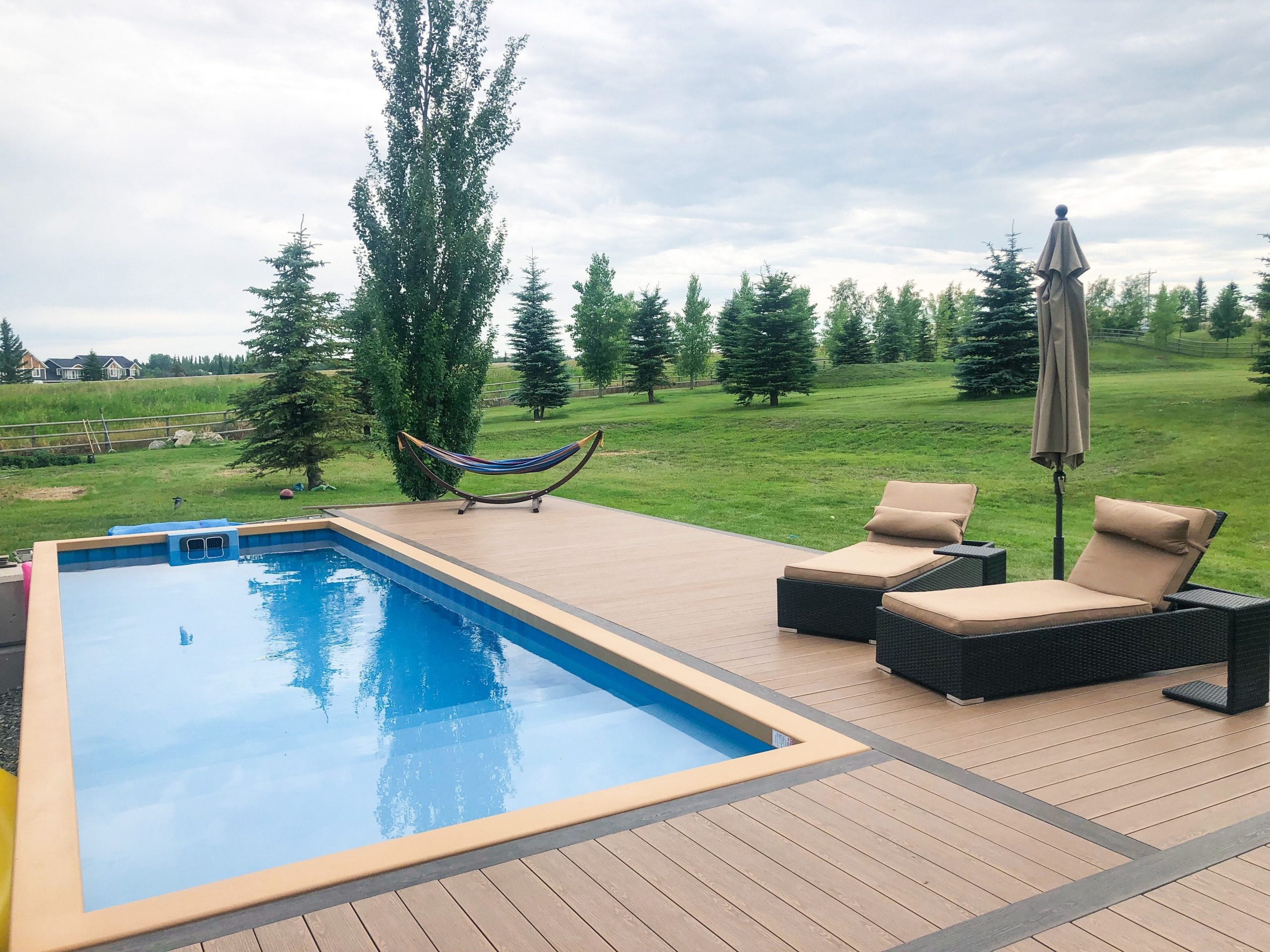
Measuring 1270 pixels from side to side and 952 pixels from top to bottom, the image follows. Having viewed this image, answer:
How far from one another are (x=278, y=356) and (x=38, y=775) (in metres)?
10.5

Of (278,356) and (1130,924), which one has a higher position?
(278,356)

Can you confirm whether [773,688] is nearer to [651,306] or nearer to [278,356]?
[278,356]

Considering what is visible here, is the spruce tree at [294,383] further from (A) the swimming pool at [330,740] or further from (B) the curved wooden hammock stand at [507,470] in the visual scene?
(A) the swimming pool at [330,740]

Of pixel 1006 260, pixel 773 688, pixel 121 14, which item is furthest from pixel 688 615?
pixel 1006 260

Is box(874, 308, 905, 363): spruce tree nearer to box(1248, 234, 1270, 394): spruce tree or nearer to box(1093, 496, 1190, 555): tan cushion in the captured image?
box(1248, 234, 1270, 394): spruce tree

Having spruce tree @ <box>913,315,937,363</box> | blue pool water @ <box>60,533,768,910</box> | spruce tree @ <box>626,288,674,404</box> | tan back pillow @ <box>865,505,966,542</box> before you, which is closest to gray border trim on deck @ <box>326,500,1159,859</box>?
blue pool water @ <box>60,533,768,910</box>

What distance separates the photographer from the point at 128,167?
13.4 m

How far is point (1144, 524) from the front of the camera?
384 centimetres

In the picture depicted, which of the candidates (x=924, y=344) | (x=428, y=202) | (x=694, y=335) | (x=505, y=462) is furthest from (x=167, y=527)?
(x=924, y=344)

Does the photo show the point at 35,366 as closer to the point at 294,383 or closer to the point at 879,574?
the point at 294,383

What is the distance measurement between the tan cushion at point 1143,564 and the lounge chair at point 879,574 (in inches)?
18.2

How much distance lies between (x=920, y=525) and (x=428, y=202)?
6.85 m

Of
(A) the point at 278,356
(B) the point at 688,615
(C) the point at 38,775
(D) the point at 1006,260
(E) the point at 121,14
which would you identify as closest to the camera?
(C) the point at 38,775

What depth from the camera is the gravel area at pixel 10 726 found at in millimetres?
4715
